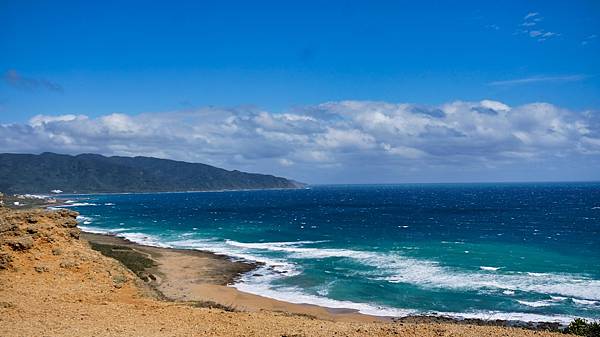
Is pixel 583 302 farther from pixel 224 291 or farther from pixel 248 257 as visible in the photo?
pixel 248 257

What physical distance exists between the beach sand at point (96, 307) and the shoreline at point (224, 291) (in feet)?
1.15

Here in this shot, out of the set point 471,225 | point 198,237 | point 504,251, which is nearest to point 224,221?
point 198,237

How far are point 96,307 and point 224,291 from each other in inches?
745

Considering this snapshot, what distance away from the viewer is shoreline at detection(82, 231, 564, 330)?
30.5 metres

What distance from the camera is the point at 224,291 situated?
39938 millimetres

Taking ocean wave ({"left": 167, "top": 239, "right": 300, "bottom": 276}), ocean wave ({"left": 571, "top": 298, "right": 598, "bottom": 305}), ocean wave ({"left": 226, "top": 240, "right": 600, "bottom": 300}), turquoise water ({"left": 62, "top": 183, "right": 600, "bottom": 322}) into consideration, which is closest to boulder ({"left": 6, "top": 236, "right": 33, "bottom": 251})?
turquoise water ({"left": 62, "top": 183, "right": 600, "bottom": 322})

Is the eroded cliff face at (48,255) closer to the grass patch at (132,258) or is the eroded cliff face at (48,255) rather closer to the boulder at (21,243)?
the boulder at (21,243)

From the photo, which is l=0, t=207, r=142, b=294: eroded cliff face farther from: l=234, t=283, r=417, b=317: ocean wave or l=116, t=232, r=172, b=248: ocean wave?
l=116, t=232, r=172, b=248: ocean wave

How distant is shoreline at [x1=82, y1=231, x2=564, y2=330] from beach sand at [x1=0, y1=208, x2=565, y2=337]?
1.15 feet

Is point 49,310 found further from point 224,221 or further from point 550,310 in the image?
point 224,221

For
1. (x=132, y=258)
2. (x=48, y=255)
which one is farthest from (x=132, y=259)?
(x=48, y=255)

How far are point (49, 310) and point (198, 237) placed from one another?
59.0 m

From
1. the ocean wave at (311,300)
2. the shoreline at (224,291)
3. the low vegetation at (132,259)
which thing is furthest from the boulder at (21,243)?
the ocean wave at (311,300)

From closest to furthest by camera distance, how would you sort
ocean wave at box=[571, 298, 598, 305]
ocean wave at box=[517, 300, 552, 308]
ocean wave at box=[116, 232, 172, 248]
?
ocean wave at box=[517, 300, 552, 308] < ocean wave at box=[571, 298, 598, 305] < ocean wave at box=[116, 232, 172, 248]
